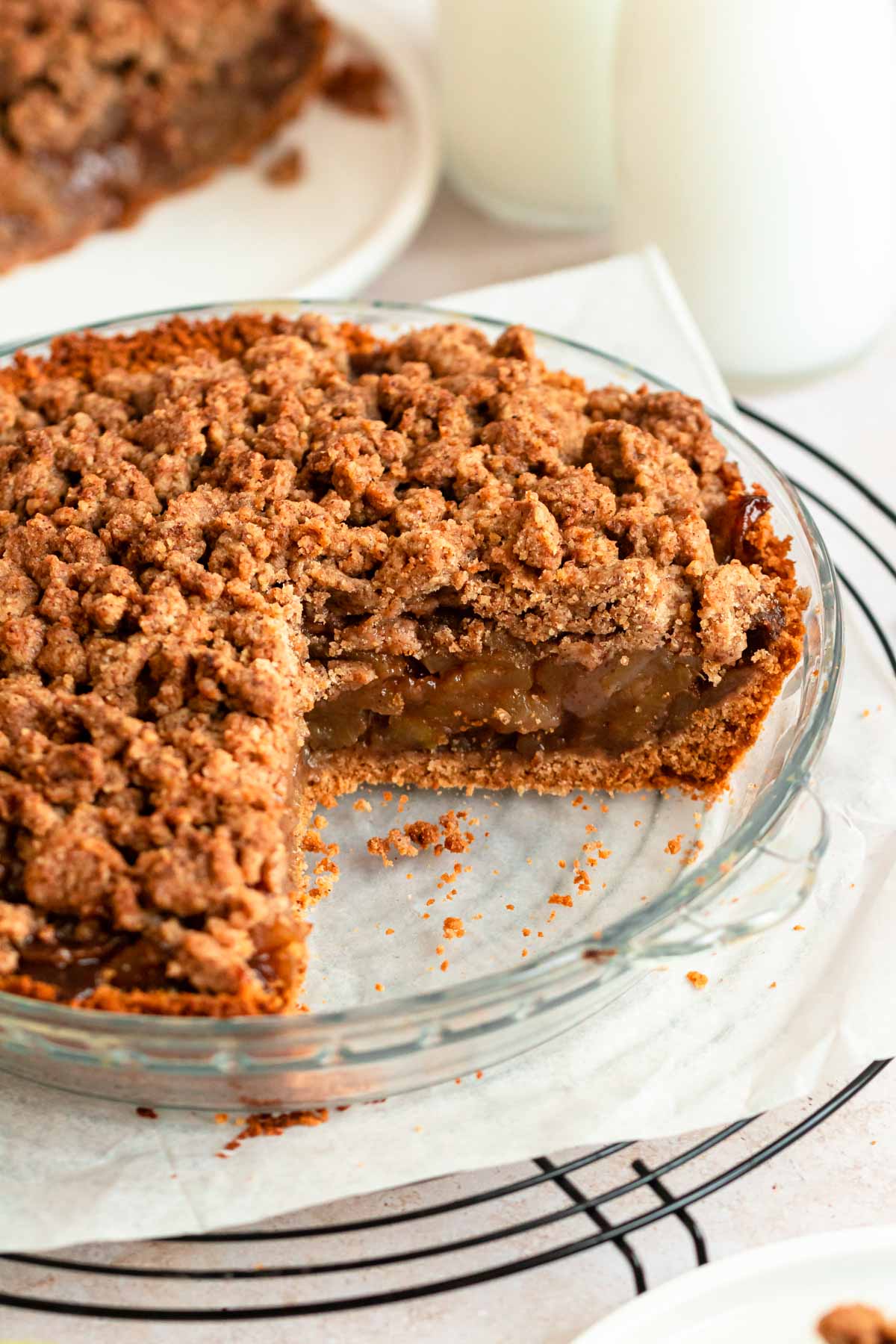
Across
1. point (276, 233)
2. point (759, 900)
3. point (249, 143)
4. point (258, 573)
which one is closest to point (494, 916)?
point (759, 900)

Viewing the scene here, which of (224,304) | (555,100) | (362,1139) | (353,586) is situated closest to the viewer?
(362,1139)

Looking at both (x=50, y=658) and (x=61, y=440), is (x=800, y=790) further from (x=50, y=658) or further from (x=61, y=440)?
(x=61, y=440)

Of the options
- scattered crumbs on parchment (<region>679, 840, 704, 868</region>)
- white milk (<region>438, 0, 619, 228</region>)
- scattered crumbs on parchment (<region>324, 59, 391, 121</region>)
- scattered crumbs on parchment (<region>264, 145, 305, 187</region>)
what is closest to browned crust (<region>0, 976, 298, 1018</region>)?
scattered crumbs on parchment (<region>679, 840, 704, 868</region>)

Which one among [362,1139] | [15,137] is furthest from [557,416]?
[15,137]

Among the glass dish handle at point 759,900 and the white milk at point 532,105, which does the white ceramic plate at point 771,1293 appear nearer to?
the glass dish handle at point 759,900

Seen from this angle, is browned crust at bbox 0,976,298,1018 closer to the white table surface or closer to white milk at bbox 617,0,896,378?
the white table surface

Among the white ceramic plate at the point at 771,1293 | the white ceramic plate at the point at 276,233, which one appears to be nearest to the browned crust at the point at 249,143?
the white ceramic plate at the point at 276,233

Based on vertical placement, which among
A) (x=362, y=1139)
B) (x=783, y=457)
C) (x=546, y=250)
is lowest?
(x=362, y=1139)
